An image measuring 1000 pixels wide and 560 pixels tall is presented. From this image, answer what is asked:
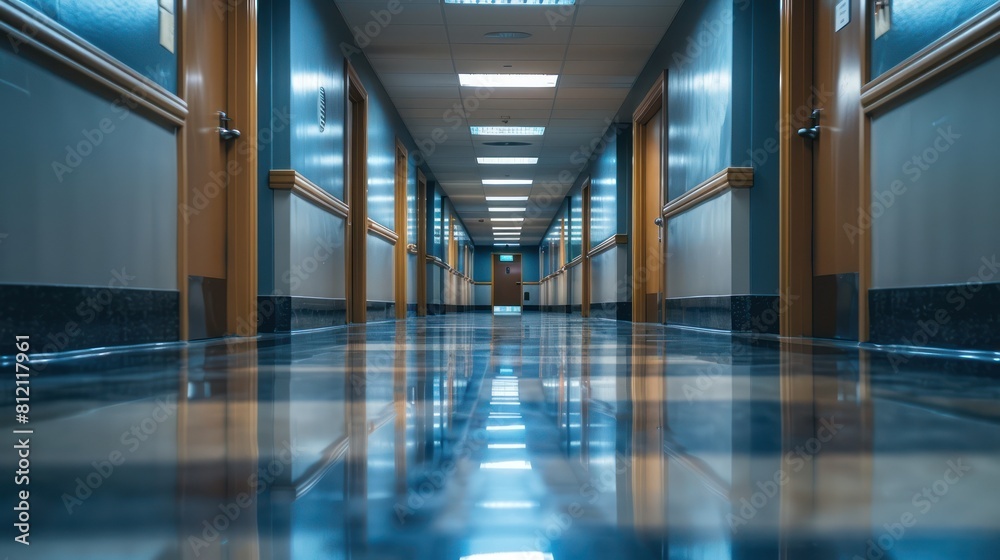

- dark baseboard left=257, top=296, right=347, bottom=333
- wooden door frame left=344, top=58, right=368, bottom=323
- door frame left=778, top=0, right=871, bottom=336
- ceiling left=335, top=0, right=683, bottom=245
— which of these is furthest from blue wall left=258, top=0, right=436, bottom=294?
door frame left=778, top=0, right=871, bottom=336

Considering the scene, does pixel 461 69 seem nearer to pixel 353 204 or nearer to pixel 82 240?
pixel 353 204

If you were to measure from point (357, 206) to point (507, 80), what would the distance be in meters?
2.49

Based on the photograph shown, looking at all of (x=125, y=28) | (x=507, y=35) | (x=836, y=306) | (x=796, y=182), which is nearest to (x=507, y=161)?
(x=507, y=35)

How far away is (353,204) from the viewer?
6.82 m

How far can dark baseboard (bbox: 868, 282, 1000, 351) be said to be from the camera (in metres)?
2.26

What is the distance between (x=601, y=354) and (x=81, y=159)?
2114mm

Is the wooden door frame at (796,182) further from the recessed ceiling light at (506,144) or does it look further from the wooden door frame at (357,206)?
the recessed ceiling light at (506,144)

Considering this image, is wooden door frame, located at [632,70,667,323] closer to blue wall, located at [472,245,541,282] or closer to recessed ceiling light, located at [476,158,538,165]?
recessed ceiling light, located at [476,158,538,165]

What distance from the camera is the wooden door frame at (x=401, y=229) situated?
945 cm

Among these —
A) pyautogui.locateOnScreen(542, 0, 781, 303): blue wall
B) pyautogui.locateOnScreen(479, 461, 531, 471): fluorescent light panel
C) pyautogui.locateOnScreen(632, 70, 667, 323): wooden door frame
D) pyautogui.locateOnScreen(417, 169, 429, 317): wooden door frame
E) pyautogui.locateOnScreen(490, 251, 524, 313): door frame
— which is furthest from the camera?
pyautogui.locateOnScreen(490, 251, 524, 313): door frame

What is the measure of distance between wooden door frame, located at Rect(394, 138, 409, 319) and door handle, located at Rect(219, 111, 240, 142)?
534 centimetres

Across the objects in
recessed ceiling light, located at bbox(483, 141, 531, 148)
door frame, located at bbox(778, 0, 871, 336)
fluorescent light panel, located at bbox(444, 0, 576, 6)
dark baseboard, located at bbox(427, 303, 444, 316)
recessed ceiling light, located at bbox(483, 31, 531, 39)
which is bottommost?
dark baseboard, located at bbox(427, 303, 444, 316)

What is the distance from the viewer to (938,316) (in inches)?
98.7

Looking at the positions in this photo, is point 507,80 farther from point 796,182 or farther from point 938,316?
point 938,316
